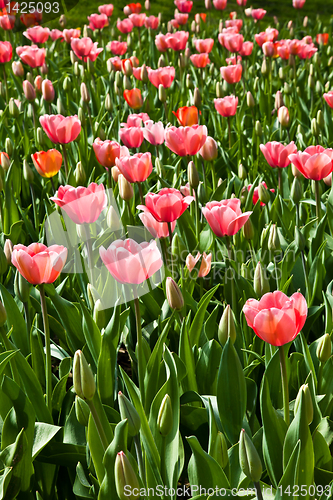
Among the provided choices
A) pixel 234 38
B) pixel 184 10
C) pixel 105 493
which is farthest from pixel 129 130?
pixel 184 10

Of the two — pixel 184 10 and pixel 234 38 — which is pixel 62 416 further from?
pixel 184 10

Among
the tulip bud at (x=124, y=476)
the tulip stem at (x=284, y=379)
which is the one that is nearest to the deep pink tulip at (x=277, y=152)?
the tulip stem at (x=284, y=379)

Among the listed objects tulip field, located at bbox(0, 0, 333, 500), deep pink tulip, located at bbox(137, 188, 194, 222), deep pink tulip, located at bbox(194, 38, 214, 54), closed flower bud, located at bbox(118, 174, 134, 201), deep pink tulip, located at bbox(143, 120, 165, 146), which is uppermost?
deep pink tulip, located at bbox(194, 38, 214, 54)

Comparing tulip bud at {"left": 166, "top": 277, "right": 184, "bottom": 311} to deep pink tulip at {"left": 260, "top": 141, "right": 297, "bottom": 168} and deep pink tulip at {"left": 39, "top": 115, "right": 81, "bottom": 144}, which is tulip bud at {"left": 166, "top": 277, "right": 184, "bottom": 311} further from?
deep pink tulip at {"left": 39, "top": 115, "right": 81, "bottom": 144}

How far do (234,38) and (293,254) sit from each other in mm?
2802

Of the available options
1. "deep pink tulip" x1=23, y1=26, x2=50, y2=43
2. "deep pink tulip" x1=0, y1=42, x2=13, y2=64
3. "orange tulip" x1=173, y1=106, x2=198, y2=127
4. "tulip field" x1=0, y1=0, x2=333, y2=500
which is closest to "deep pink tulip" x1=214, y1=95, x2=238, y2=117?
"tulip field" x1=0, y1=0, x2=333, y2=500

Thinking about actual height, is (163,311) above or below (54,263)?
below

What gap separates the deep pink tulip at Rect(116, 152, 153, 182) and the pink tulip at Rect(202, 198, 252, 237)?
1.32 ft

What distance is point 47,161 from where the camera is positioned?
2125 millimetres

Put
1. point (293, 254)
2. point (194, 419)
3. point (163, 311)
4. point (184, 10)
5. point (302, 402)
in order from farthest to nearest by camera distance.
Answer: point (184, 10), point (293, 254), point (163, 311), point (194, 419), point (302, 402)

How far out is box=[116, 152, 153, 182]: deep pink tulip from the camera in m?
1.81

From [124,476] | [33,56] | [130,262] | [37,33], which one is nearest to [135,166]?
[130,262]

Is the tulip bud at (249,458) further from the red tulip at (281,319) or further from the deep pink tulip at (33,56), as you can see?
the deep pink tulip at (33,56)

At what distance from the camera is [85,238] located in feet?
5.39
